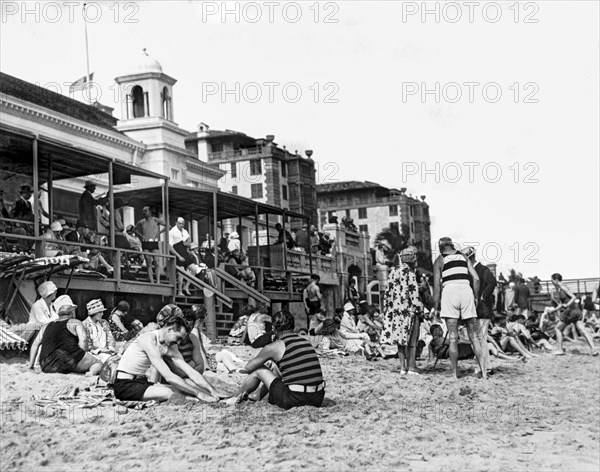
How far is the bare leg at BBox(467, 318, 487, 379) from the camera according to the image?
12617 millimetres

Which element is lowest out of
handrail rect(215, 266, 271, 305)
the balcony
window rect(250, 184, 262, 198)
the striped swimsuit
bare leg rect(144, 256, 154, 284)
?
the striped swimsuit

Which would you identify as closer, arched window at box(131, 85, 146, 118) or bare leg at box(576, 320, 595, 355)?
bare leg at box(576, 320, 595, 355)

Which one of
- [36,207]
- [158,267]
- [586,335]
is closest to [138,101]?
[158,267]

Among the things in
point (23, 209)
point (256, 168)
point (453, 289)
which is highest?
point (256, 168)

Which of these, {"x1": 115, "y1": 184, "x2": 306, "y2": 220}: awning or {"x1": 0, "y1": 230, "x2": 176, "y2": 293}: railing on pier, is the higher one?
{"x1": 115, "y1": 184, "x2": 306, "y2": 220}: awning

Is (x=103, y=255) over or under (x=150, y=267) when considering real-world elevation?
over

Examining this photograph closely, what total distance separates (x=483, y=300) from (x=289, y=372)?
178 inches

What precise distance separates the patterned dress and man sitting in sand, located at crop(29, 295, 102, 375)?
3.80 metres

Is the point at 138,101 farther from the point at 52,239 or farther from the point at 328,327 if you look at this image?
the point at 52,239

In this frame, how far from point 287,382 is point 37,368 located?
3511 mm

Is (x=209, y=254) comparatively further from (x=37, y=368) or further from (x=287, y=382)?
(x=287, y=382)

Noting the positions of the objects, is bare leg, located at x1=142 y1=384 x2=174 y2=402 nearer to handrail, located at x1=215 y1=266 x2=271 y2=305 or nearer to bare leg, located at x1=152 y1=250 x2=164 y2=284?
bare leg, located at x1=152 y1=250 x2=164 y2=284

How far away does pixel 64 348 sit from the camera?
11453mm

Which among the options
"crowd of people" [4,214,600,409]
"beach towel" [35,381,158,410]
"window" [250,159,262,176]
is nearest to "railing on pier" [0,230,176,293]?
"crowd of people" [4,214,600,409]
